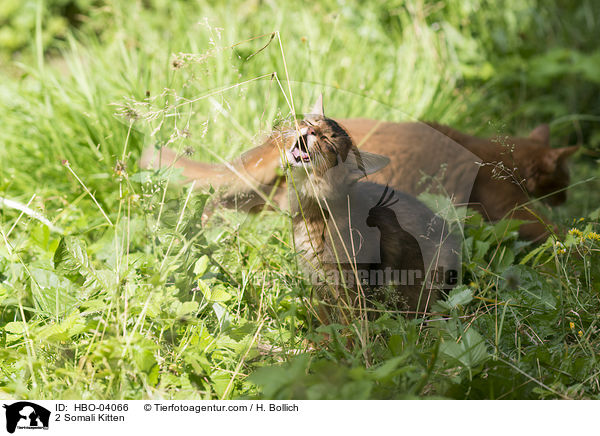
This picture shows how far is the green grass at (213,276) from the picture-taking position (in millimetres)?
1570

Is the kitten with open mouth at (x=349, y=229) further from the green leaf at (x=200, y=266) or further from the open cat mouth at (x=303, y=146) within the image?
the green leaf at (x=200, y=266)

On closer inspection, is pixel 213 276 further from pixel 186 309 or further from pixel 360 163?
pixel 360 163

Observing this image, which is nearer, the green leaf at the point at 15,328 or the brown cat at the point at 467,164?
the green leaf at the point at 15,328

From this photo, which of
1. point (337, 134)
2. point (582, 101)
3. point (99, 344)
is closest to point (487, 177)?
point (337, 134)

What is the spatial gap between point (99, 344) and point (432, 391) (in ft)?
3.32

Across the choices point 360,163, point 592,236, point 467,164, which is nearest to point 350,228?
point 360,163

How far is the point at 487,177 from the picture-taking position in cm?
283

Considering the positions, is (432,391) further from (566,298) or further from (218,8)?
(218,8)

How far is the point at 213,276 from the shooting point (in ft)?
7.18
